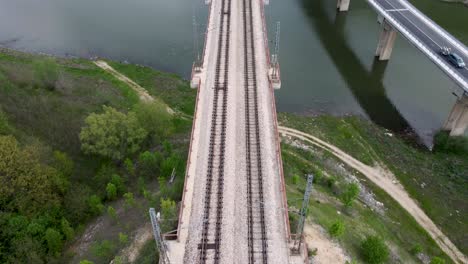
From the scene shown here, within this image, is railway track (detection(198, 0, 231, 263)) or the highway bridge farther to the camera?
the highway bridge

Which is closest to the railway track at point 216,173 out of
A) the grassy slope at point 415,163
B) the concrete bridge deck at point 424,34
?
the grassy slope at point 415,163

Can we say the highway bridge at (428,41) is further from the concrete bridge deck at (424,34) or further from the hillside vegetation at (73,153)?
the hillside vegetation at (73,153)

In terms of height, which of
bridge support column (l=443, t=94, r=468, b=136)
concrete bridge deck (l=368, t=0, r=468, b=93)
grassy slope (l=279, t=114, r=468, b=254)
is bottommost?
grassy slope (l=279, t=114, r=468, b=254)

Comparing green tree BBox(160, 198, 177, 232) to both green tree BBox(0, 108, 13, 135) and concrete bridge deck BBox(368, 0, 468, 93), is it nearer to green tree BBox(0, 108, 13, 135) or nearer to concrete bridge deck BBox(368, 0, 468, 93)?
green tree BBox(0, 108, 13, 135)

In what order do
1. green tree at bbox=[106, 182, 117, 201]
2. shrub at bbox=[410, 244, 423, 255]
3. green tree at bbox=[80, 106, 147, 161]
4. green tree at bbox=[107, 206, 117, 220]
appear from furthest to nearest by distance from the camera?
green tree at bbox=[80, 106, 147, 161], green tree at bbox=[106, 182, 117, 201], shrub at bbox=[410, 244, 423, 255], green tree at bbox=[107, 206, 117, 220]

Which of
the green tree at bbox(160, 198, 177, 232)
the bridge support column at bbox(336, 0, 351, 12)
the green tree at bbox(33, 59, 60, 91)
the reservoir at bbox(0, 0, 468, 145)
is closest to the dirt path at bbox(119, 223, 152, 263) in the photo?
the green tree at bbox(160, 198, 177, 232)

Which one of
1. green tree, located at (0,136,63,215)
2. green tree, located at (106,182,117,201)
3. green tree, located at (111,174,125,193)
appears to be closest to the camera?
green tree, located at (0,136,63,215)

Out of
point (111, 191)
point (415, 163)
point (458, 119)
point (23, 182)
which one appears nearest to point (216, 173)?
point (111, 191)

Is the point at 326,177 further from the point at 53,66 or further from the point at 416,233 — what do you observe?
the point at 53,66

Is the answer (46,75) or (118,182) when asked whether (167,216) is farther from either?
(46,75)
